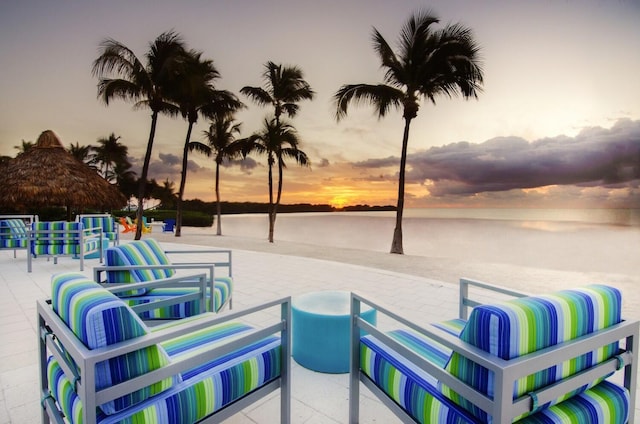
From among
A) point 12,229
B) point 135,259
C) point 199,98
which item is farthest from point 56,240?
point 199,98

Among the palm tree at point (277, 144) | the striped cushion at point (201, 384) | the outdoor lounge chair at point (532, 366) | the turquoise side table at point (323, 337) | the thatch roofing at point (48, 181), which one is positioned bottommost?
the turquoise side table at point (323, 337)

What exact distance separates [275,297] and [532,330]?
10.3 feet

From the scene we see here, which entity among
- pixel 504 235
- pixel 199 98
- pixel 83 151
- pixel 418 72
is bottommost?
pixel 504 235

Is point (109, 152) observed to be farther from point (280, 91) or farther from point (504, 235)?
point (504, 235)

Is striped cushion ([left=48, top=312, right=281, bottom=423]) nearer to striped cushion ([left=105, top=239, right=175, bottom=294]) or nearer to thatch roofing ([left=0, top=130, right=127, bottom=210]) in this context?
striped cushion ([left=105, top=239, right=175, bottom=294])

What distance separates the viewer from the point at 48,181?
8.98 m

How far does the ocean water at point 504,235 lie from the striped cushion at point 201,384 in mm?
7295

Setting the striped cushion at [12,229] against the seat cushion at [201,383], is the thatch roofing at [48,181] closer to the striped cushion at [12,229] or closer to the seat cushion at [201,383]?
the striped cushion at [12,229]

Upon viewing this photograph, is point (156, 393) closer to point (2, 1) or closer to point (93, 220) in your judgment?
point (93, 220)

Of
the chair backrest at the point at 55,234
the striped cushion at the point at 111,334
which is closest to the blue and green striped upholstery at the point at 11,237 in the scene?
the chair backrest at the point at 55,234

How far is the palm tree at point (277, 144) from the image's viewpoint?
525 inches

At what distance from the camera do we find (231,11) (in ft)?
35.5

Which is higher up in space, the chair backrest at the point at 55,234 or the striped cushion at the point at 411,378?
the chair backrest at the point at 55,234

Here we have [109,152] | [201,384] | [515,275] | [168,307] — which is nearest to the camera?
[201,384]
